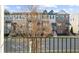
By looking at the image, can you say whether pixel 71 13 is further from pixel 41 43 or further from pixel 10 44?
pixel 10 44

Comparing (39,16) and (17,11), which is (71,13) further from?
(17,11)
